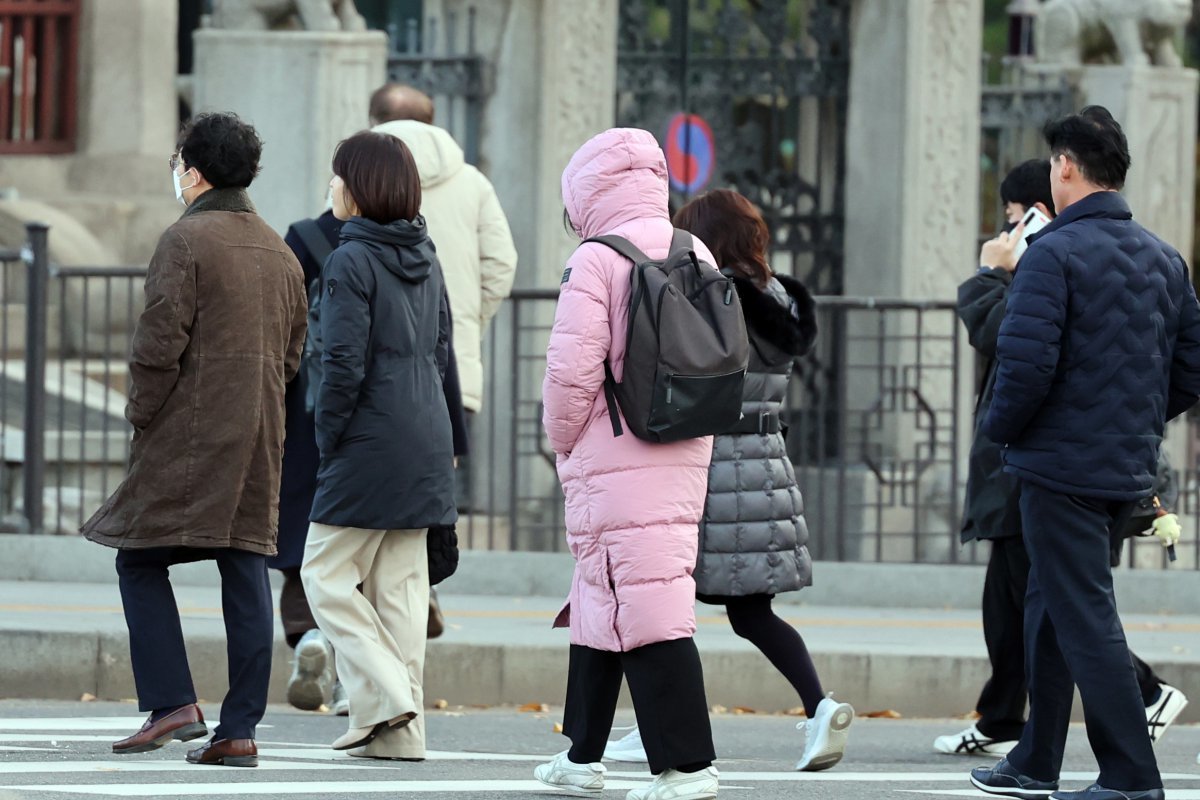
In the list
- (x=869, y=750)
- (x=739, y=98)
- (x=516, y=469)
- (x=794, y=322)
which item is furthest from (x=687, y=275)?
(x=739, y=98)

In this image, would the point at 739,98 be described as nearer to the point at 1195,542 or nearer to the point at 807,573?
the point at 1195,542

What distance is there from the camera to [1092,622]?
693 cm

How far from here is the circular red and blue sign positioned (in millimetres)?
14781

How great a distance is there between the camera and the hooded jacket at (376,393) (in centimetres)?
752

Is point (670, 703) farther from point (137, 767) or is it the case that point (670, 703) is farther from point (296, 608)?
point (296, 608)

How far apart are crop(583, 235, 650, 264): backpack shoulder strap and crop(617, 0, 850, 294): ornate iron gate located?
7.94 m

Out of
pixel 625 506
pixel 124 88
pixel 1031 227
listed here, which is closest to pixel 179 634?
pixel 625 506

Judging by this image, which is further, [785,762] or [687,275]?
[785,762]

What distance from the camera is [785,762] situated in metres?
8.27

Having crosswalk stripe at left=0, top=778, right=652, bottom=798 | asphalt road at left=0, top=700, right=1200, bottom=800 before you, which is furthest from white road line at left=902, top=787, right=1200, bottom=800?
crosswalk stripe at left=0, top=778, right=652, bottom=798

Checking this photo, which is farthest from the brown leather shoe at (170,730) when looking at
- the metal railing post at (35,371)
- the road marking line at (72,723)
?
the metal railing post at (35,371)

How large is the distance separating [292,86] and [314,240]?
177 inches

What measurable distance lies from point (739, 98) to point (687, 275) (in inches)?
323

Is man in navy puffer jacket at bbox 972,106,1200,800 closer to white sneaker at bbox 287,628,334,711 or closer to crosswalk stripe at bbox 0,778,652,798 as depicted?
crosswalk stripe at bbox 0,778,652,798
